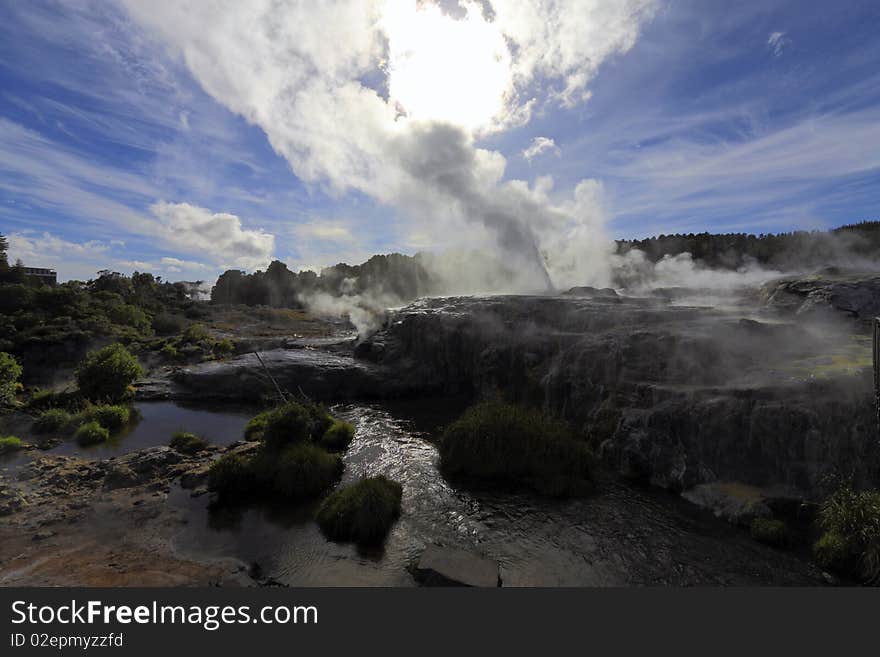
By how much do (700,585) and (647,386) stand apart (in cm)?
860

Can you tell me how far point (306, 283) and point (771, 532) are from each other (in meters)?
122

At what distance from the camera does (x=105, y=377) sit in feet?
86.2

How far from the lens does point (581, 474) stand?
51.3 feet

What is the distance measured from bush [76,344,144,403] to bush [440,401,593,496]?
22.4 m

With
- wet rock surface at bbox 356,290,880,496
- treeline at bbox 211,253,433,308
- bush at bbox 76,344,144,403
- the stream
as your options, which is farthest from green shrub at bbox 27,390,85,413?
treeline at bbox 211,253,433,308

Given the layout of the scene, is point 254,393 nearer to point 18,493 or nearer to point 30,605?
point 18,493

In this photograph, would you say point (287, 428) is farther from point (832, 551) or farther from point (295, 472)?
point (832, 551)

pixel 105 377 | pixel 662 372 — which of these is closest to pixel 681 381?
pixel 662 372

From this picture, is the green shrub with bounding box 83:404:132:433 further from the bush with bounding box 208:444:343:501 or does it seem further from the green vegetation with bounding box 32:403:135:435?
the bush with bounding box 208:444:343:501

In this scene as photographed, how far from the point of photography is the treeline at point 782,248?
51625mm

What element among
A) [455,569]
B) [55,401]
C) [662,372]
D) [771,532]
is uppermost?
[662,372]

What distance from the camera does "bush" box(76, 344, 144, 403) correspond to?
2606 cm

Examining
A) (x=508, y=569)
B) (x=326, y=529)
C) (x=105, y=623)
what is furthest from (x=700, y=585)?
(x=105, y=623)

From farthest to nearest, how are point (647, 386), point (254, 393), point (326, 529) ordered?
point (254, 393), point (647, 386), point (326, 529)
